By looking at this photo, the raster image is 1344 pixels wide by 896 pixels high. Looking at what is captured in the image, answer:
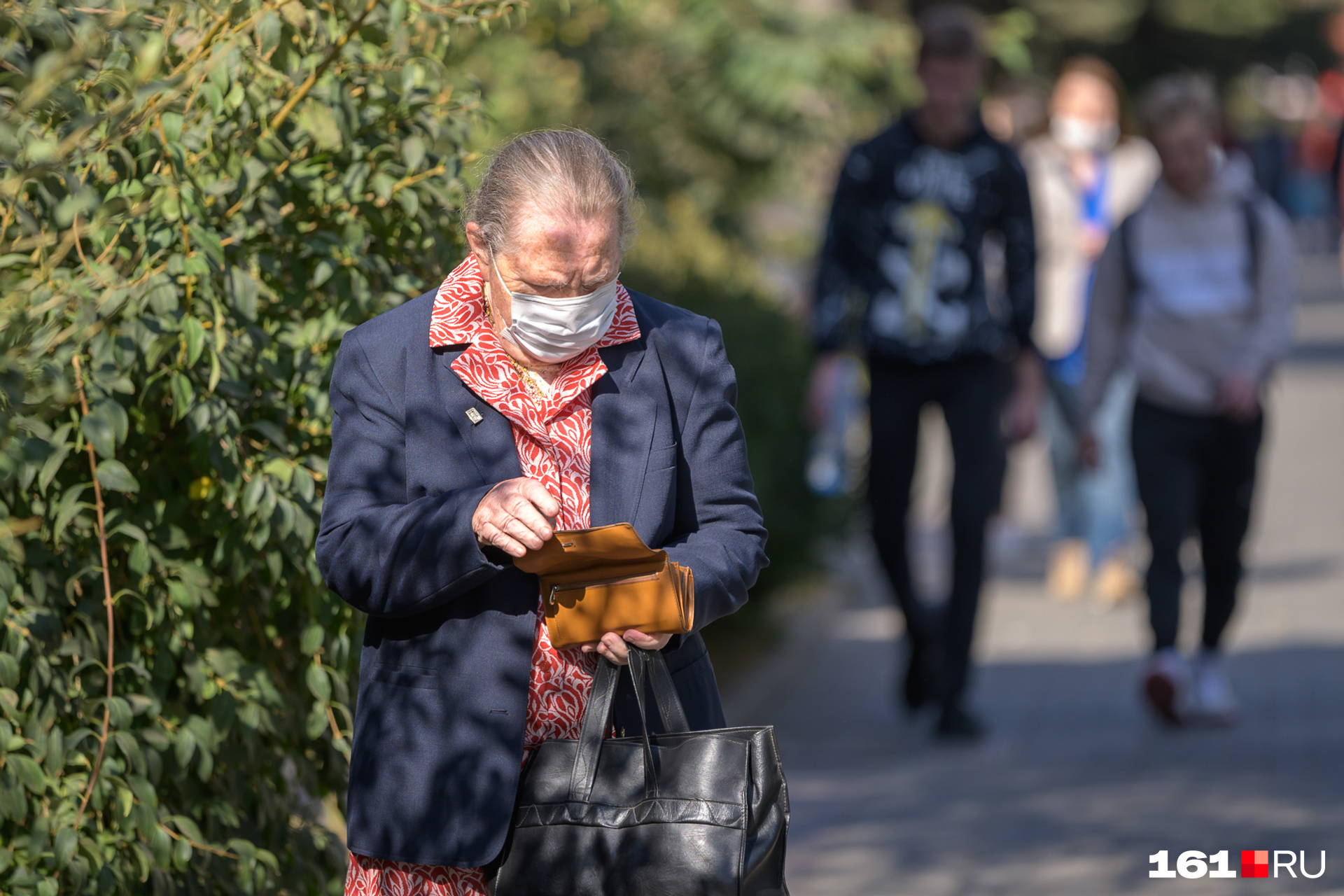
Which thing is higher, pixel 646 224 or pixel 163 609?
pixel 163 609

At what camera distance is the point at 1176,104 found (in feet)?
20.5

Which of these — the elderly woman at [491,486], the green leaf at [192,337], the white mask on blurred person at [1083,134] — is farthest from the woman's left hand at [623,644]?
the white mask on blurred person at [1083,134]

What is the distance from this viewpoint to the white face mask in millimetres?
2664

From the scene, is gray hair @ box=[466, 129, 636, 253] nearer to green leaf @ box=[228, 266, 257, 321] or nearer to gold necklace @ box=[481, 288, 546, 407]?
gold necklace @ box=[481, 288, 546, 407]

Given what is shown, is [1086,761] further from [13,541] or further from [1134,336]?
[13,541]

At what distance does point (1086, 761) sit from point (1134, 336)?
1.60m

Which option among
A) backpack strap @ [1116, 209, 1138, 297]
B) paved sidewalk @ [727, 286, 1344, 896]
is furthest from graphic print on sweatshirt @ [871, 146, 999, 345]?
paved sidewalk @ [727, 286, 1344, 896]

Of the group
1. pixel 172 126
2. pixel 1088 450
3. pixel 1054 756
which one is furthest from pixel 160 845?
→ pixel 1088 450

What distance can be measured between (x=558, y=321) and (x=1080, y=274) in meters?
7.03

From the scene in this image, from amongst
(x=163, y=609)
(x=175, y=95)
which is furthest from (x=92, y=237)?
(x=163, y=609)

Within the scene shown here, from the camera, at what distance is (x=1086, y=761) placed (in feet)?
19.7

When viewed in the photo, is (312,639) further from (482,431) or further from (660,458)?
(660,458)

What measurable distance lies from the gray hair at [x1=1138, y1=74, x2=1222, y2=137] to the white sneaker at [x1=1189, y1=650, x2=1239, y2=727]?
1.94 metres

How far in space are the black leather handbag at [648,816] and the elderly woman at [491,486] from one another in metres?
0.06
